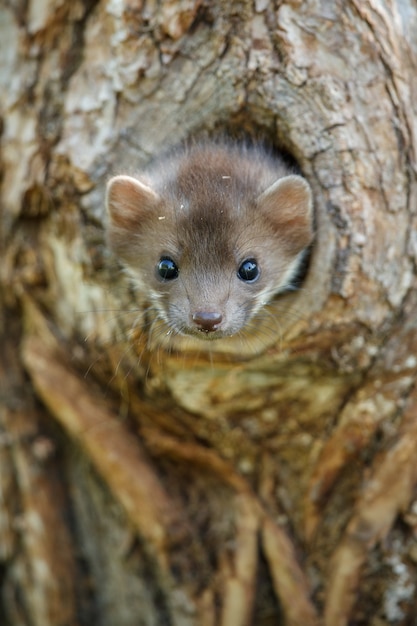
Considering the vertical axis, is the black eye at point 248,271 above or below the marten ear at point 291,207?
below

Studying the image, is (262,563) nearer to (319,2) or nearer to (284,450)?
(284,450)

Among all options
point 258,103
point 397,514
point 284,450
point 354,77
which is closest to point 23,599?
point 284,450

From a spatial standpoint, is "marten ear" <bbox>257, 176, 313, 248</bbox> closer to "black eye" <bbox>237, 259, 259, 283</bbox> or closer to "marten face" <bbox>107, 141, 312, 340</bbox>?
"marten face" <bbox>107, 141, 312, 340</bbox>

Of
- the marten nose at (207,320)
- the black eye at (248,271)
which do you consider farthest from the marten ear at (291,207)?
the marten nose at (207,320)

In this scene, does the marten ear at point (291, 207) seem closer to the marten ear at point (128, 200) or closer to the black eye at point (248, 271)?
the black eye at point (248, 271)

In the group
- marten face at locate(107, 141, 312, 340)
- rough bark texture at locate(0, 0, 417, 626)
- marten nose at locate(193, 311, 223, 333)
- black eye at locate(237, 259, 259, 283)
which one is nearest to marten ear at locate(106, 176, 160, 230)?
marten face at locate(107, 141, 312, 340)

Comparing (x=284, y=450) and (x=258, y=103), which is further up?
(x=258, y=103)

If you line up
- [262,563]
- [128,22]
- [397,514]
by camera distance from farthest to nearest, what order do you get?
[262,563] < [397,514] < [128,22]

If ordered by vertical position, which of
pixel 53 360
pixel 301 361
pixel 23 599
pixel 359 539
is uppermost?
pixel 301 361

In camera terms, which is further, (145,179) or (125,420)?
(125,420)
